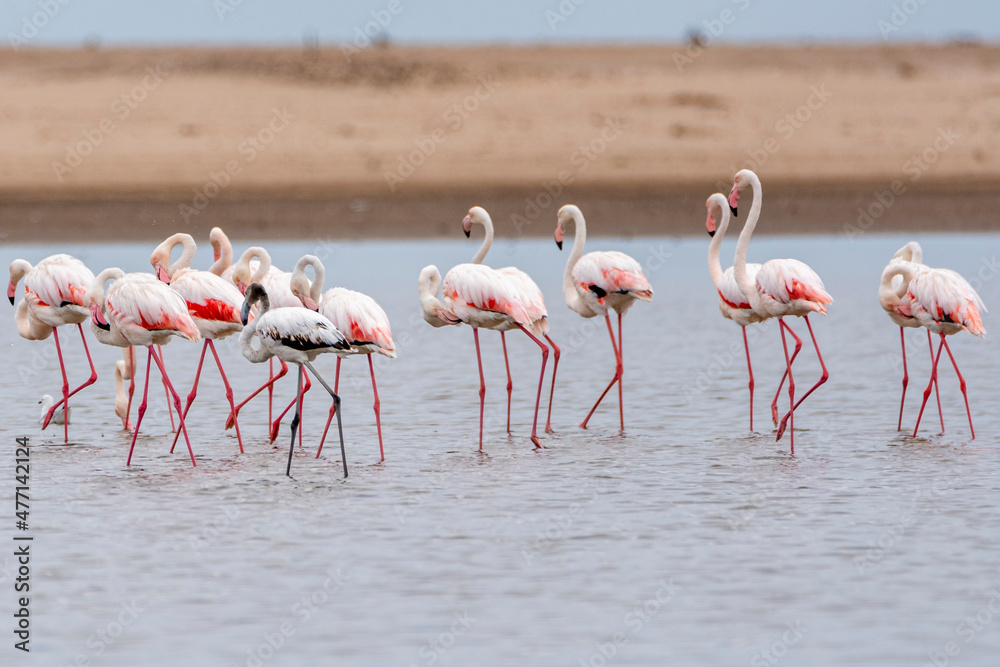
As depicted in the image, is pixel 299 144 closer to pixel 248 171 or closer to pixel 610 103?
pixel 248 171

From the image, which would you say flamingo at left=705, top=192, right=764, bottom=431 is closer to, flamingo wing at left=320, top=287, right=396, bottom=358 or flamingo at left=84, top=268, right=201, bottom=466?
flamingo wing at left=320, top=287, right=396, bottom=358

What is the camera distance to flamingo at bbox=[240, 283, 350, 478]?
8031mm

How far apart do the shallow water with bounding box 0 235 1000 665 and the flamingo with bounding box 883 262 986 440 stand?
70 cm

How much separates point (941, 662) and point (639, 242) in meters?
16.3

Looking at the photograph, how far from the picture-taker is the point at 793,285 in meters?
8.95

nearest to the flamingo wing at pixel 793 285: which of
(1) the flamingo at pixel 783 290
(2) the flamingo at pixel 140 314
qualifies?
(1) the flamingo at pixel 783 290

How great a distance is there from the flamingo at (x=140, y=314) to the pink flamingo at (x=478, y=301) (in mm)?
1638

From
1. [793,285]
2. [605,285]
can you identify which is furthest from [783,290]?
[605,285]

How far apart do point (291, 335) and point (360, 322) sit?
533 millimetres

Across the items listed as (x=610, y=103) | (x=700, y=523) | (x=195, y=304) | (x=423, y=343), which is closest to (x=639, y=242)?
(x=423, y=343)

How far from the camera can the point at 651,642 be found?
4988 mm

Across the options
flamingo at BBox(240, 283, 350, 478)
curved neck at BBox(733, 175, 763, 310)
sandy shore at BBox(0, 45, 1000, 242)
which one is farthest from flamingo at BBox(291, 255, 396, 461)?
sandy shore at BBox(0, 45, 1000, 242)

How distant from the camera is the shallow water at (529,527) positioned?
5082mm

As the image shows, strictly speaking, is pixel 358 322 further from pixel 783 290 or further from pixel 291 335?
pixel 783 290
